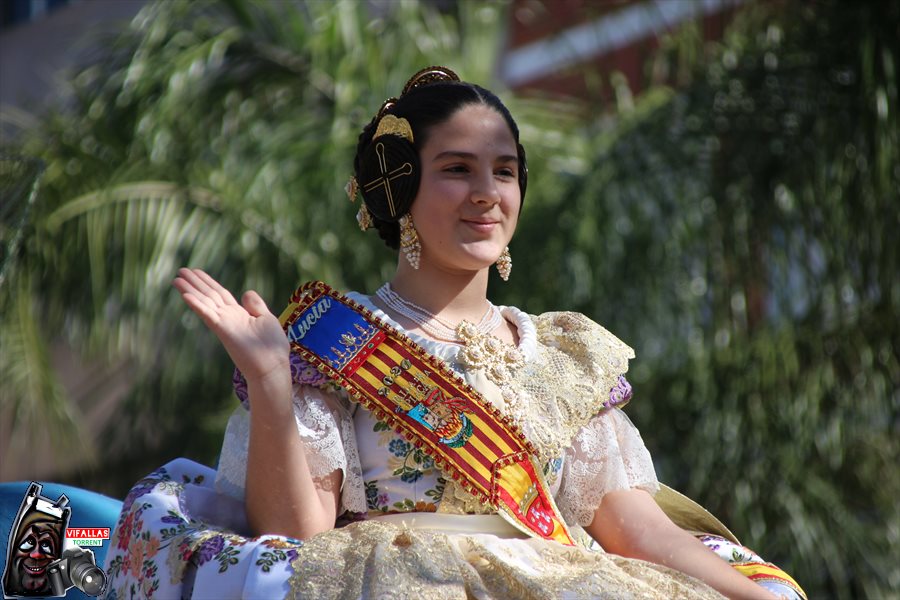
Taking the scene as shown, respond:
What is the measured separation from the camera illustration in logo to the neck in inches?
35.1

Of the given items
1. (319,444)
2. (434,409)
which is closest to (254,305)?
(319,444)

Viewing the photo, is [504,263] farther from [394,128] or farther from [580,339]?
[394,128]

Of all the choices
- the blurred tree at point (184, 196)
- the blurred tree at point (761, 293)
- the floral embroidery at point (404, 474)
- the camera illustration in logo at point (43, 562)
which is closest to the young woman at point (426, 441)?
the floral embroidery at point (404, 474)

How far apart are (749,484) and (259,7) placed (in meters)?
2.87

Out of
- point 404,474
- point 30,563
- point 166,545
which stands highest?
point 404,474

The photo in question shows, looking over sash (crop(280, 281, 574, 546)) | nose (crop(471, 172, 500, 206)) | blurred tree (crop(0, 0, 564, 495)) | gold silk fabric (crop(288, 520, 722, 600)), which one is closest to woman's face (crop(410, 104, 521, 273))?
nose (crop(471, 172, 500, 206))

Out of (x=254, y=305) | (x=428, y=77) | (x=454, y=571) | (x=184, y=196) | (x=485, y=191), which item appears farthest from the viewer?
(x=184, y=196)

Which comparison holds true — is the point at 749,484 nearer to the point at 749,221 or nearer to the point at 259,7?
the point at 749,221

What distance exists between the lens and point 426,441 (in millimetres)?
2570

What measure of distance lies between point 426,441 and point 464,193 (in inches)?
20.1

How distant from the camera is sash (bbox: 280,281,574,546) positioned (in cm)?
256

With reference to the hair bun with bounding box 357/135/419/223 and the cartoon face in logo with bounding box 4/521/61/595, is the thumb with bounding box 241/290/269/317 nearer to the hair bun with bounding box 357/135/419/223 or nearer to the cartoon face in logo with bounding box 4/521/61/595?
the hair bun with bounding box 357/135/419/223

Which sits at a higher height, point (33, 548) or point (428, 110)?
point (428, 110)

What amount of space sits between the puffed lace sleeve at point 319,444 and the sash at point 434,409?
0.17 feet
